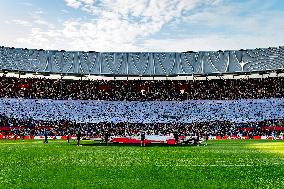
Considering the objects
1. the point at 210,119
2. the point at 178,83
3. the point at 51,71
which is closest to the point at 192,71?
the point at 178,83

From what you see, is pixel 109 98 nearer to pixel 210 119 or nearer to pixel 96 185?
pixel 210 119

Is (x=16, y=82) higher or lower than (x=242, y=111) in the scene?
higher

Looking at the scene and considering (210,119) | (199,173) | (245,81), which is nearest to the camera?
(199,173)

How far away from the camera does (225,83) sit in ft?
235

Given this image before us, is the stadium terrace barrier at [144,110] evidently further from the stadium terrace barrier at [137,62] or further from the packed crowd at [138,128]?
the stadium terrace barrier at [137,62]

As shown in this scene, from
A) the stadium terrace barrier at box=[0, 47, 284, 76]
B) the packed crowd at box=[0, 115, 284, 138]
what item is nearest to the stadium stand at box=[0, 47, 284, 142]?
the stadium terrace barrier at box=[0, 47, 284, 76]

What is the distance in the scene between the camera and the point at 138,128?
66.6 m

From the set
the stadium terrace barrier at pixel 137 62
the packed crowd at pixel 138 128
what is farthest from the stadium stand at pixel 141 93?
the packed crowd at pixel 138 128

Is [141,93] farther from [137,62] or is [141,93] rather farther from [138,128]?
[138,128]

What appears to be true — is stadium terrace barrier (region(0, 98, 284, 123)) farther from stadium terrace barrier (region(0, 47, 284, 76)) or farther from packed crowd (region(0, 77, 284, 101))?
stadium terrace barrier (region(0, 47, 284, 76))

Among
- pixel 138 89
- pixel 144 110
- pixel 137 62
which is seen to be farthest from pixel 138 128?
pixel 137 62

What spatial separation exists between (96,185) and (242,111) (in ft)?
197

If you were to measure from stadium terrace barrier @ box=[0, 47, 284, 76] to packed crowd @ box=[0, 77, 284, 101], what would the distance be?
158 inches

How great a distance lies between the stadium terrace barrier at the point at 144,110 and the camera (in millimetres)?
65562
